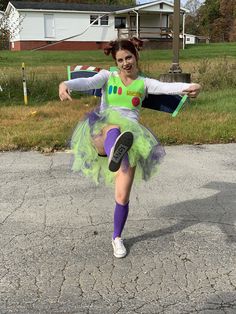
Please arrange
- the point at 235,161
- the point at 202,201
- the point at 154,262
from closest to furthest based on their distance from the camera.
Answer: the point at 154,262
the point at 202,201
the point at 235,161

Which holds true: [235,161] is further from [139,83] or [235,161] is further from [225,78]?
[225,78]

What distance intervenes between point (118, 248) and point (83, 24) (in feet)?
136

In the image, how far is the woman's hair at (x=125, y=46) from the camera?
3730mm

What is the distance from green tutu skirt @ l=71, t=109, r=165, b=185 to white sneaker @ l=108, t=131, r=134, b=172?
167 millimetres

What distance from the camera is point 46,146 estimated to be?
279 inches

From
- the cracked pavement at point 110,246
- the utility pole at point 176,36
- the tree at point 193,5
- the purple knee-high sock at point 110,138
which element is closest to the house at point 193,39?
the tree at point 193,5

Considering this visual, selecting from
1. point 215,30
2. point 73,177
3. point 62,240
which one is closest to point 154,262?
point 62,240

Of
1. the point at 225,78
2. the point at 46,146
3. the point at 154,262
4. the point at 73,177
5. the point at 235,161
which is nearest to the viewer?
the point at 154,262

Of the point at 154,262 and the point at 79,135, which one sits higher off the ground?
the point at 79,135

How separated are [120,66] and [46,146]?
353cm

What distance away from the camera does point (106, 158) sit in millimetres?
3949

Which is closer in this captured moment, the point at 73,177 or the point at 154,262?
the point at 154,262

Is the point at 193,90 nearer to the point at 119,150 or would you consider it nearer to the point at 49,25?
the point at 119,150

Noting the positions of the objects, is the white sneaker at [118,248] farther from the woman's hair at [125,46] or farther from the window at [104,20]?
the window at [104,20]
